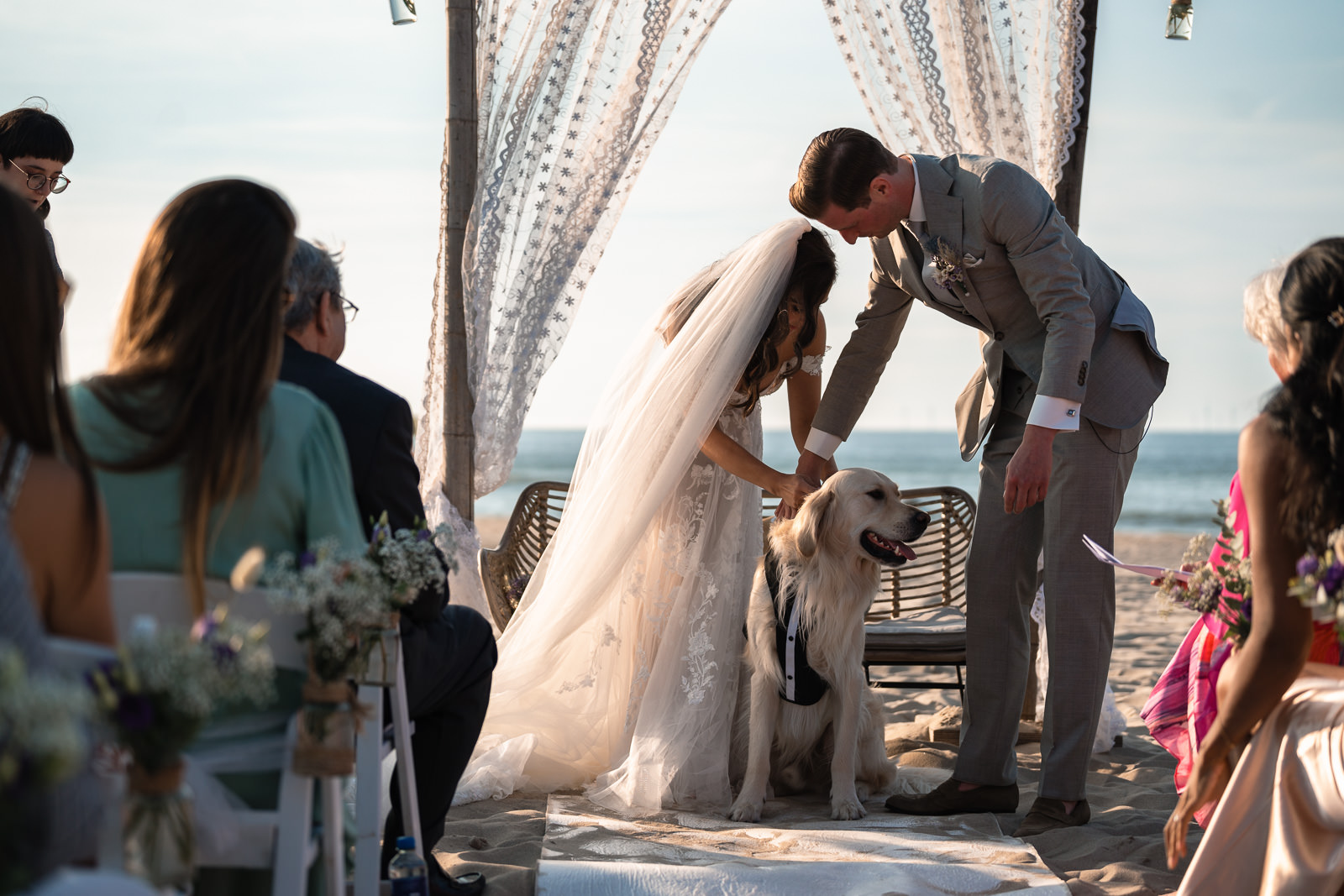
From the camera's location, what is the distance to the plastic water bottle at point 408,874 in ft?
6.97

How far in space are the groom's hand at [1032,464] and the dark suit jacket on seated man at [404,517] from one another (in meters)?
1.57

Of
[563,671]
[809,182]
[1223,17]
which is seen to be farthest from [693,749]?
[1223,17]

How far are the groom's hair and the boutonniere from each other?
10.3 inches

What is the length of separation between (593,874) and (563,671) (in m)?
1.12

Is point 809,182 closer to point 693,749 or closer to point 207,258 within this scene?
point 693,749

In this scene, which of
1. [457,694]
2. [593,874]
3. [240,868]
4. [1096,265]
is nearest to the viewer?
[240,868]

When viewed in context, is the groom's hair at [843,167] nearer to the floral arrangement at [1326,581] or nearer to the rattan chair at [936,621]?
the rattan chair at [936,621]

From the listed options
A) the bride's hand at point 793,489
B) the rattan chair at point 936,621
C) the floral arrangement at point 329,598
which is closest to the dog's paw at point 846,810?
the rattan chair at point 936,621

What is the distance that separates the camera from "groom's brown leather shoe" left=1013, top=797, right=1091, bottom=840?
3.19 metres

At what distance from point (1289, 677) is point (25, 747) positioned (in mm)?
1922

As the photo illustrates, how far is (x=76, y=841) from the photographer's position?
1.29 metres

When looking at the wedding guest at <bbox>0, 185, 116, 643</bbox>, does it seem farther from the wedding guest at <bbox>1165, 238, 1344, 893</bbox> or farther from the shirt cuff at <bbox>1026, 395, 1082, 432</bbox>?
the shirt cuff at <bbox>1026, 395, 1082, 432</bbox>

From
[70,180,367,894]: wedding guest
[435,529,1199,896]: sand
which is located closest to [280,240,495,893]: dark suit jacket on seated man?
[435,529,1199,896]: sand

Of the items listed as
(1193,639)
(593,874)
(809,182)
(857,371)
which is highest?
(809,182)
